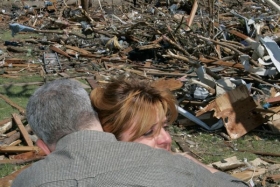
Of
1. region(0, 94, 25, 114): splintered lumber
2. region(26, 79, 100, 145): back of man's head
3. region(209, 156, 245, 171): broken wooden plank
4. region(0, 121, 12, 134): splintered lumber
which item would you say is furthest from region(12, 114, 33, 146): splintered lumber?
region(26, 79, 100, 145): back of man's head

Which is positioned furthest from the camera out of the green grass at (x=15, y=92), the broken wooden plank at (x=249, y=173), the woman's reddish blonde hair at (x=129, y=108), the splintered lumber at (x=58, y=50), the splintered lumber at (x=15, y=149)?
the splintered lumber at (x=58, y=50)

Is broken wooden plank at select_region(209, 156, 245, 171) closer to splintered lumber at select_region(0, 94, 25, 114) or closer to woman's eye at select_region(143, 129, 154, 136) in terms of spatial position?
splintered lumber at select_region(0, 94, 25, 114)

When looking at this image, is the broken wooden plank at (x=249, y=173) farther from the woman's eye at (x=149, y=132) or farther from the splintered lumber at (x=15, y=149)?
the woman's eye at (x=149, y=132)

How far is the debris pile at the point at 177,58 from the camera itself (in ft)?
24.3

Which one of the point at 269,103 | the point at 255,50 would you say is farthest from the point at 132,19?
the point at 269,103

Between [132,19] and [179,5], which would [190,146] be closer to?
[132,19]

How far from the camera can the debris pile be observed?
24.3 ft

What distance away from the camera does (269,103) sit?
788 centimetres

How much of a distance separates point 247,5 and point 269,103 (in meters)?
12.2

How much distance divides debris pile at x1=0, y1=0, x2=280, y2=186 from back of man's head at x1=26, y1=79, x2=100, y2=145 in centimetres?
153

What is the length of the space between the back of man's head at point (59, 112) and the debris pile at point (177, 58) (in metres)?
1.53

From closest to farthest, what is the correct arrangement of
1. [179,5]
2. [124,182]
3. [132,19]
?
[124,182], [132,19], [179,5]

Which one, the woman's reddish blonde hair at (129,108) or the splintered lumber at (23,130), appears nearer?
the woman's reddish blonde hair at (129,108)

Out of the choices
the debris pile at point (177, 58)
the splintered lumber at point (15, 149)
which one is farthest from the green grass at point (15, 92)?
the splintered lumber at point (15, 149)
